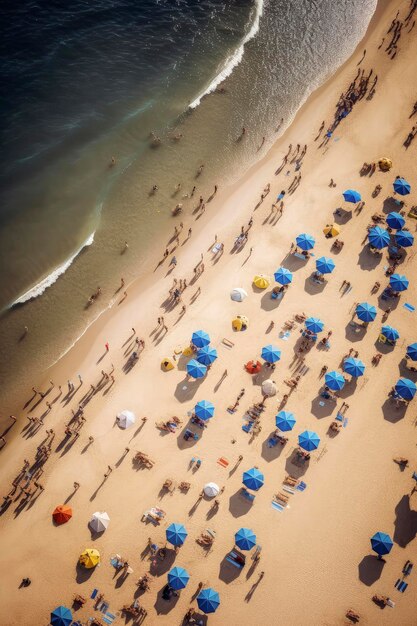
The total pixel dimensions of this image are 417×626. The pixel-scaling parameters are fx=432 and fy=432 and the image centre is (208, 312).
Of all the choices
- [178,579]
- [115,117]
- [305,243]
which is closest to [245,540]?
[178,579]

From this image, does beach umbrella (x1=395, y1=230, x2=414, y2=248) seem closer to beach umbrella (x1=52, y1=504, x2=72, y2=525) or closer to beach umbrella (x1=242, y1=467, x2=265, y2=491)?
beach umbrella (x1=242, y1=467, x2=265, y2=491)

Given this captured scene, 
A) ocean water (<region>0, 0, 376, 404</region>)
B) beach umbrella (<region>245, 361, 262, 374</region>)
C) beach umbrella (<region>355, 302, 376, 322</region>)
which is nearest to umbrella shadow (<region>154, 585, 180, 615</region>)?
beach umbrella (<region>245, 361, 262, 374</region>)

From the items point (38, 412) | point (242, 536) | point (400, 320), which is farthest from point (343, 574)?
point (38, 412)

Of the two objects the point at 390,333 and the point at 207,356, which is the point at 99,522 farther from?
the point at 390,333

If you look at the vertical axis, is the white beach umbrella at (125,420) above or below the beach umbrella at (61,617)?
above

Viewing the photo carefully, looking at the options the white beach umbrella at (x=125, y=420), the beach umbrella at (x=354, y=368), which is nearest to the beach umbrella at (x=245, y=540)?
the white beach umbrella at (x=125, y=420)

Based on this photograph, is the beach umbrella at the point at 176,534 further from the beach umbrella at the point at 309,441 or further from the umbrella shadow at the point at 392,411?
the umbrella shadow at the point at 392,411
